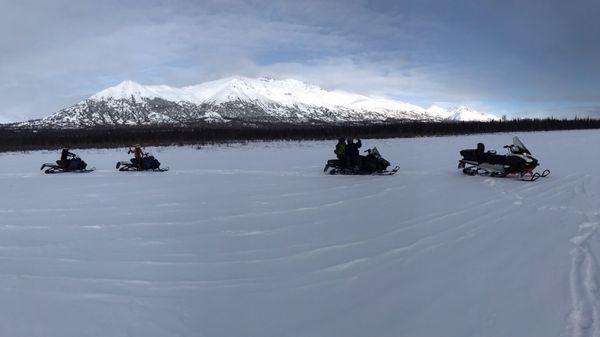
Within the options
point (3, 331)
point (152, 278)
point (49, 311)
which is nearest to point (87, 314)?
point (49, 311)

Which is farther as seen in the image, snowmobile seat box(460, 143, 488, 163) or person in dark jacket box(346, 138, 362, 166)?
person in dark jacket box(346, 138, 362, 166)

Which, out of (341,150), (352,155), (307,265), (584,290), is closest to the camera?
(584,290)

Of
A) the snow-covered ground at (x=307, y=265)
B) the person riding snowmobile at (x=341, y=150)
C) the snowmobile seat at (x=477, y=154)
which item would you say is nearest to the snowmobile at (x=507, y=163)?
the snowmobile seat at (x=477, y=154)

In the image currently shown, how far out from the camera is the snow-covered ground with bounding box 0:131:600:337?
3965mm

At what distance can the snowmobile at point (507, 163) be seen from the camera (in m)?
13.1

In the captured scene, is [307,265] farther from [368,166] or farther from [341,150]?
[341,150]

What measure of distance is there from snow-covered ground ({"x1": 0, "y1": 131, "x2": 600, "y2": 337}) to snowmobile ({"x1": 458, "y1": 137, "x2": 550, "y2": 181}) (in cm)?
222

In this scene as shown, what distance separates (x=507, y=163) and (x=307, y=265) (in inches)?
386

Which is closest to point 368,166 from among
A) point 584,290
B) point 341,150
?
point 341,150

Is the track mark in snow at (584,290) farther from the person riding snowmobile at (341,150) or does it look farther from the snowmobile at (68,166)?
the snowmobile at (68,166)

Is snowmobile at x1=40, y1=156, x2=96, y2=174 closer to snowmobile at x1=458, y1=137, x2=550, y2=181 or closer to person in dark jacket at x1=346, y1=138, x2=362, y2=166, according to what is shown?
person in dark jacket at x1=346, y1=138, x2=362, y2=166

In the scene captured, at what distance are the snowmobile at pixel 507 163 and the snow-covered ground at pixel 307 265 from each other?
7.28 ft

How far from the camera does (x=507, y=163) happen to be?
13289mm

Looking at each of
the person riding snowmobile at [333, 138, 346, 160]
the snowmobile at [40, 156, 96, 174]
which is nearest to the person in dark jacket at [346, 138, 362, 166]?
the person riding snowmobile at [333, 138, 346, 160]
